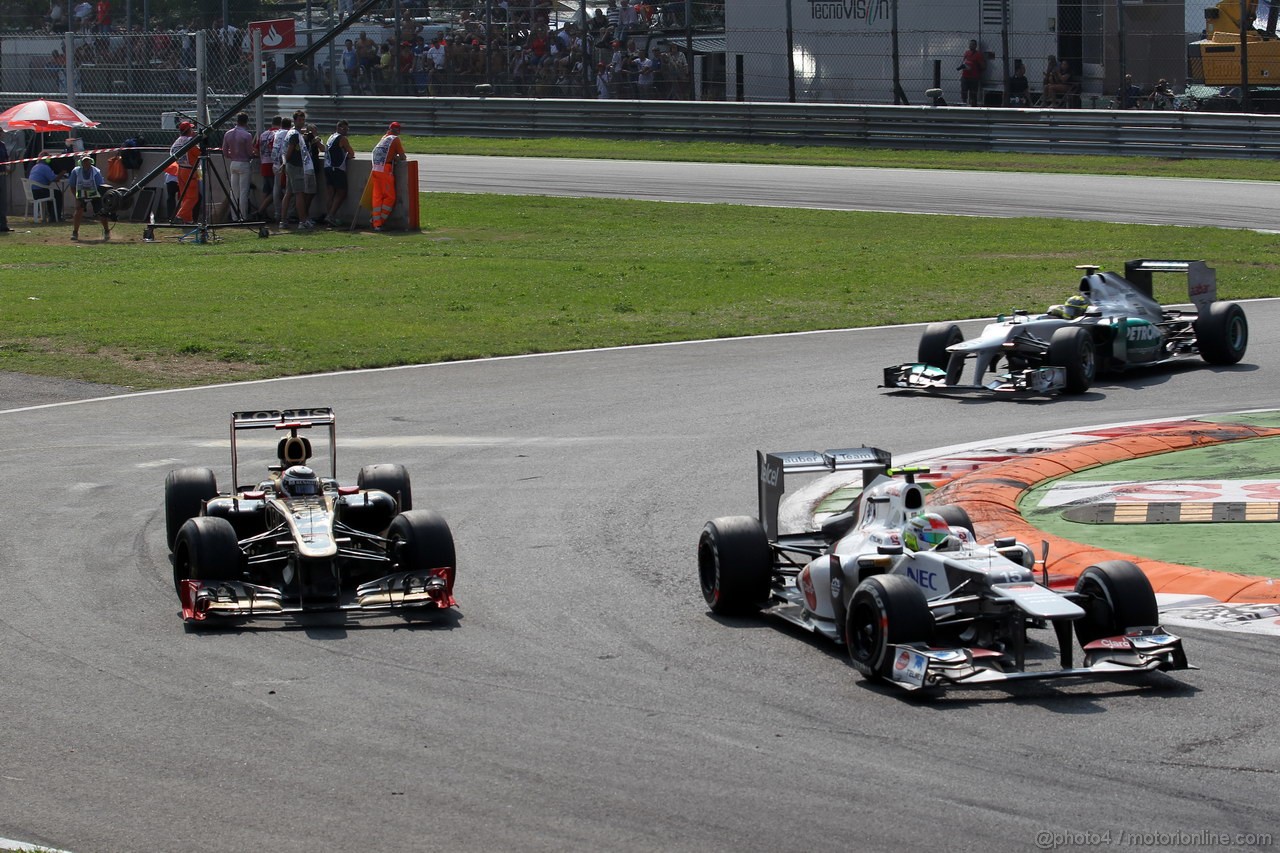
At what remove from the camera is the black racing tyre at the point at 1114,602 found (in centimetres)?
809

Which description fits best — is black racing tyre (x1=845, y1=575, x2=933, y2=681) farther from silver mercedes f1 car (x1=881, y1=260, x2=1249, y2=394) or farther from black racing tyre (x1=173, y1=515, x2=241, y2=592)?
silver mercedes f1 car (x1=881, y1=260, x2=1249, y2=394)

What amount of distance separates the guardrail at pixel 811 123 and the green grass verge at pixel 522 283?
26.1 feet

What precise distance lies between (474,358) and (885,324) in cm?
539

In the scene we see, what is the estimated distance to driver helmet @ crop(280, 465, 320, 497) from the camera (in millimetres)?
10148

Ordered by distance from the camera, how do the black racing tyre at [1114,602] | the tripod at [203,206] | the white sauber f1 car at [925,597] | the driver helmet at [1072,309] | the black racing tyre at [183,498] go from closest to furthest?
the white sauber f1 car at [925,597] < the black racing tyre at [1114,602] < the black racing tyre at [183,498] < the driver helmet at [1072,309] < the tripod at [203,206]

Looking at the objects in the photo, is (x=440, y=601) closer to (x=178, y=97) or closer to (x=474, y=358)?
(x=474, y=358)

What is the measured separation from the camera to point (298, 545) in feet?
30.9

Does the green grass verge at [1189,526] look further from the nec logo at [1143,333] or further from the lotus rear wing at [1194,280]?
the lotus rear wing at [1194,280]

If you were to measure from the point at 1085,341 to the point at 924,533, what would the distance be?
8.18 meters

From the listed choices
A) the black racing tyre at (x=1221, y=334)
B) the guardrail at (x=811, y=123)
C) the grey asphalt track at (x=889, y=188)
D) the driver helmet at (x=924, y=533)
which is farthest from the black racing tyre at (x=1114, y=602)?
the guardrail at (x=811, y=123)

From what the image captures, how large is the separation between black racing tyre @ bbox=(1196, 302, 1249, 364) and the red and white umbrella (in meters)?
23.2

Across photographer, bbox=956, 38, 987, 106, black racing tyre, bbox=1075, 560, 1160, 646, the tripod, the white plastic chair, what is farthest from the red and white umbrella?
black racing tyre, bbox=1075, 560, 1160, 646

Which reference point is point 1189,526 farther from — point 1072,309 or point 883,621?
point 1072,309

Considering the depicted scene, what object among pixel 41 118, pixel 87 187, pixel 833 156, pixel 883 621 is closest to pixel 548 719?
pixel 883 621
